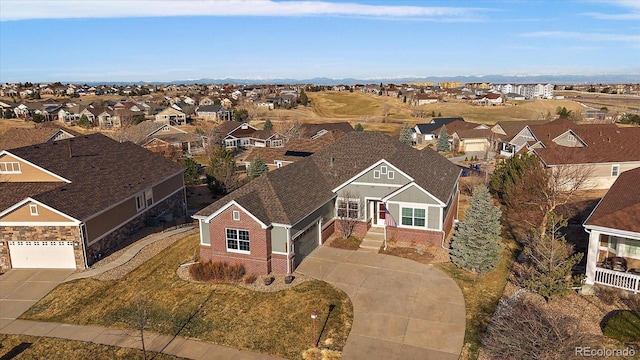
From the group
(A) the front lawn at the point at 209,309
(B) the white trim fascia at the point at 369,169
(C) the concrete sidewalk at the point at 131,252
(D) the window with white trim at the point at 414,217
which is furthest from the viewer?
(B) the white trim fascia at the point at 369,169

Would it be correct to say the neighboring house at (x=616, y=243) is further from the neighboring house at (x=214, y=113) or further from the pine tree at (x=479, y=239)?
the neighboring house at (x=214, y=113)

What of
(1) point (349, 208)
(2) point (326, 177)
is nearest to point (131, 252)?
(2) point (326, 177)

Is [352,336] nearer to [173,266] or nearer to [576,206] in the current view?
[173,266]

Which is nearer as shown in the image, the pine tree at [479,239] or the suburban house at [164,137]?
the pine tree at [479,239]

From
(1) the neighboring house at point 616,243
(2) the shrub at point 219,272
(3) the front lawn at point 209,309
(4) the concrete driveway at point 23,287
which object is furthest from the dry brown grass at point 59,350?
(1) the neighboring house at point 616,243

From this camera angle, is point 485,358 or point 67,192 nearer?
point 485,358

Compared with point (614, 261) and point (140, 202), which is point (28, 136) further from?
point (614, 261)

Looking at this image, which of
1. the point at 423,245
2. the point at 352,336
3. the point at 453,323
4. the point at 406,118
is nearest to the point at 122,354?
the point at 352,336
